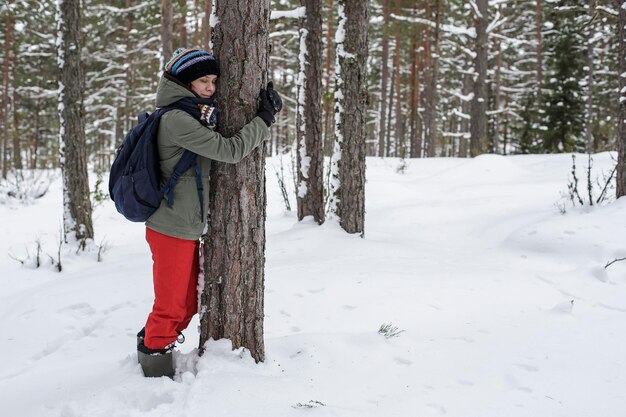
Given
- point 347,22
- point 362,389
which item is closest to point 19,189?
point 347,22

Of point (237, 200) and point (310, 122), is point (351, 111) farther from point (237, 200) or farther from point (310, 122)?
point (237, 200)

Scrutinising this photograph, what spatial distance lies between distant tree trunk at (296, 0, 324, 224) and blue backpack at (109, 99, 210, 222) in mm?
4348

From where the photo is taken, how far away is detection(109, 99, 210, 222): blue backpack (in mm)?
2354

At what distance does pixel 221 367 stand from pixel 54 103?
78.4ft

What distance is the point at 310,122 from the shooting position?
6.74 m

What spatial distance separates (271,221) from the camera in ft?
27.0

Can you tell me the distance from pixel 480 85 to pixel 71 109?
1263 cm

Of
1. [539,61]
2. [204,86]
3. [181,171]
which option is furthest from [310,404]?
[539,61]

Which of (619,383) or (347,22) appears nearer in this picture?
(619,383)

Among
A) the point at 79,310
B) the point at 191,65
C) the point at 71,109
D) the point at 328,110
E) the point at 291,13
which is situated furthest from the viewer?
the point at 328,110

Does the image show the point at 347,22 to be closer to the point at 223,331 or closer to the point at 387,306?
the point at 387,306

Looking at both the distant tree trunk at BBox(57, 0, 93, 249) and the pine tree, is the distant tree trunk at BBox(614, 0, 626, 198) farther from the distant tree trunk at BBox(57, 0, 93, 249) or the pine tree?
the pine tree

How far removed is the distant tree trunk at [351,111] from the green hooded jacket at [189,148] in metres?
3.41

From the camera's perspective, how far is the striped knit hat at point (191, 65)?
2387mm
